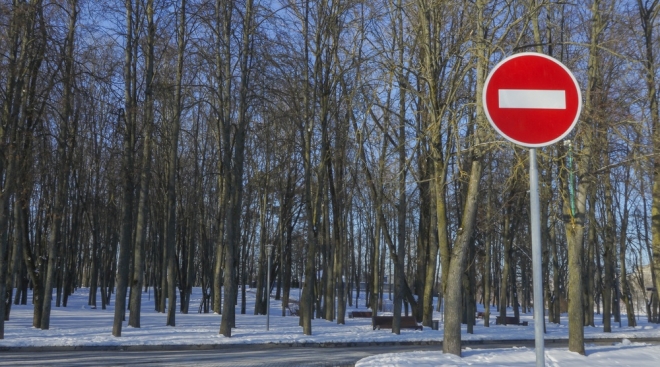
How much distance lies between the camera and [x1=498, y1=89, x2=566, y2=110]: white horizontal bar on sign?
4.87 meters

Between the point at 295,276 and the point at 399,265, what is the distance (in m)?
56.7

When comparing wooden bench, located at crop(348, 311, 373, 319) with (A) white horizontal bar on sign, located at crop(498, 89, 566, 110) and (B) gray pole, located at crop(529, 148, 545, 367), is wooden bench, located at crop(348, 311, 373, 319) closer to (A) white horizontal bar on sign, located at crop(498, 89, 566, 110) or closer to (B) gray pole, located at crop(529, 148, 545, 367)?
(A) white horizontal bar on sign, located at crop(498, 89, 566, 110)

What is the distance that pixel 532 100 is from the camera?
16.0 ft

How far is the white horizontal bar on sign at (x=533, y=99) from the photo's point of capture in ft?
16.0

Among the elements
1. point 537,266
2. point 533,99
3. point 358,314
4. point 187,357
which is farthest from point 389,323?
point 537,266

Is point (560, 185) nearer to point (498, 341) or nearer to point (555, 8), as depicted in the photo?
point (555, 8)

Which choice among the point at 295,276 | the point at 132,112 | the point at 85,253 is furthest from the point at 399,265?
the point at 295,276

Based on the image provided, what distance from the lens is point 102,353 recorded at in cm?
1844

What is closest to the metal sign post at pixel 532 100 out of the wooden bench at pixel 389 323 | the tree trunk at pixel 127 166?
the tree trunk at pixel 127 166

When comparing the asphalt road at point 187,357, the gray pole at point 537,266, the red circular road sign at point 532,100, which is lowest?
the asphalt road at point 187,357

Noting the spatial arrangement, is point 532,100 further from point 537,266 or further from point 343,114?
point 343,114

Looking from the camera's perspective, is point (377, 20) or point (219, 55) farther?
point (219, 55)

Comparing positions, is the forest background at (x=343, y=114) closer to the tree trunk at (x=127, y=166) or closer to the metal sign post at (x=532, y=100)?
the tree trunk at (x=127, y=166)

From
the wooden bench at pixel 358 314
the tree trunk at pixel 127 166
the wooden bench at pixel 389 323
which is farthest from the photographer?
the wooden bench at pixel 358 314
